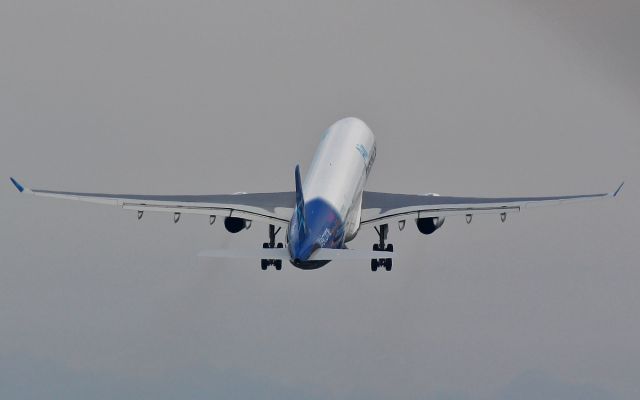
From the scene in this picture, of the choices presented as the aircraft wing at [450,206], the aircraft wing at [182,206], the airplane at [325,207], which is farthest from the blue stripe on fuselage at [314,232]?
the aircraft wing at [450,206]

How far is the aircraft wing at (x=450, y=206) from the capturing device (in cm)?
11394

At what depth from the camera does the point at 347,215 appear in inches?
4427

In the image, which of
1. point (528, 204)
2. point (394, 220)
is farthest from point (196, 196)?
point (528, 204)

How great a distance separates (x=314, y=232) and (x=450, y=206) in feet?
43.6

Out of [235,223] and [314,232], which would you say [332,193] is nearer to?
[314,232]

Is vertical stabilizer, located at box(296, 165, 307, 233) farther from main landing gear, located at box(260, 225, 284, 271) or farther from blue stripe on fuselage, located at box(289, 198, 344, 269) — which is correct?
main landing gear, located at box(260, 225, 284, 271)

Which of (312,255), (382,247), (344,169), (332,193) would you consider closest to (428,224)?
(382,247)

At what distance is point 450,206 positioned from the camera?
115 meters

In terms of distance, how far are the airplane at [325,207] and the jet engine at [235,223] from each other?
2.5 inches

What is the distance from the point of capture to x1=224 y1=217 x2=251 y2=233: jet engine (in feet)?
382

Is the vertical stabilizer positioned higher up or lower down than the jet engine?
lower down

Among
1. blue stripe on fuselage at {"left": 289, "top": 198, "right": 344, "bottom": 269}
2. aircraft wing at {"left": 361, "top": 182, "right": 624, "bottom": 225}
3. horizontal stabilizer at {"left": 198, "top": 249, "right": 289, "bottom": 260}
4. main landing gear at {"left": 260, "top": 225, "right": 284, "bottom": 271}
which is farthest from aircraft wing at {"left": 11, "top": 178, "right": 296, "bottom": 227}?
horizontal stabilizer at {"left": 198, "top": 249, "right": 289, "bottom": 260}

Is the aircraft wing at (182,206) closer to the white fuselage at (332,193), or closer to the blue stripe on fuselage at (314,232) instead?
the white fuselage at (332,193)

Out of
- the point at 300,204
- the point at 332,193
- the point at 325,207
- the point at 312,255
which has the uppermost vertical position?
the point at 332,193
